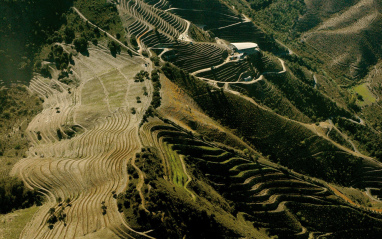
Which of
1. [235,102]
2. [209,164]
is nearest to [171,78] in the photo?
[235,102]

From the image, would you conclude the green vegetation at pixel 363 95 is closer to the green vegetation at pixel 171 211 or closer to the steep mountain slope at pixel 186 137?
the steep mountain slope at pixel 186 137

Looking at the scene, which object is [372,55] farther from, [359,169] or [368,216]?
[368,216]

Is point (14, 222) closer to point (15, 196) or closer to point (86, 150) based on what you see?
point (15, 196)

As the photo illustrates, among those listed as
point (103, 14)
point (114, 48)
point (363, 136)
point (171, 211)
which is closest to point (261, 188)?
point (171, 211)

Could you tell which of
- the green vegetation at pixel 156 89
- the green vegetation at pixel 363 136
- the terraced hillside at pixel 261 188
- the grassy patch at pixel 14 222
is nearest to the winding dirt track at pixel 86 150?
the grassy patch at pixel 14 222

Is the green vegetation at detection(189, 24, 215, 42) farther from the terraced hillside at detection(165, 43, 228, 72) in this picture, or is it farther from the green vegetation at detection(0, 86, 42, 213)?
the green vegetation at detection(0, 86, 42, 213)
